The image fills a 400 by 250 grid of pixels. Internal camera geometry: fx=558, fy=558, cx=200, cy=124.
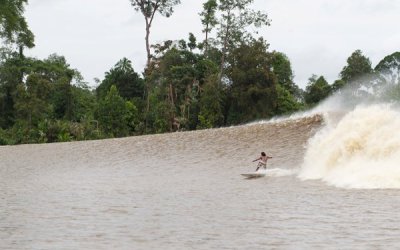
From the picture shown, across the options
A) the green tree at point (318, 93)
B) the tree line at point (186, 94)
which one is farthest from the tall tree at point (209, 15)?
the green tree at point (318, 93)

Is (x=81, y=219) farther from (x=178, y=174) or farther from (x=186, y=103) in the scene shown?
(x=186, y=103)

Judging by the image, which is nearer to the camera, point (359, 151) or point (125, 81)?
point (359, 151)

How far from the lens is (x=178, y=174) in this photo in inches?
935

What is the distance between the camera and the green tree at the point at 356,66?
72250 mm

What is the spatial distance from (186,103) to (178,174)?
31.5 meters

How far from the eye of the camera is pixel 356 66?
72.4m

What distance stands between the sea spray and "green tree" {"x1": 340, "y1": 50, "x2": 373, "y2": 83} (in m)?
50.2

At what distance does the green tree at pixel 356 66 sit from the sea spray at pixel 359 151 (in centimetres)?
5019

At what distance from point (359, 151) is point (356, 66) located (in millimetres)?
54604

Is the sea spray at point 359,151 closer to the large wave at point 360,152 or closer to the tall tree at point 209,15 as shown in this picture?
the large wave at point 360,152

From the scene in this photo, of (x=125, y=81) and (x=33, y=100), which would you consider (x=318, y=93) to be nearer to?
(x=125, y=81)

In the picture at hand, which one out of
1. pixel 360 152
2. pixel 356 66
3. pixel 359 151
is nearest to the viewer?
pixel 360 152

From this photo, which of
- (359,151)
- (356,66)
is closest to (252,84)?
(356,66)

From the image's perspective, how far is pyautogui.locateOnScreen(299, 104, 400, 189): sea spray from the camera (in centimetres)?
1707
